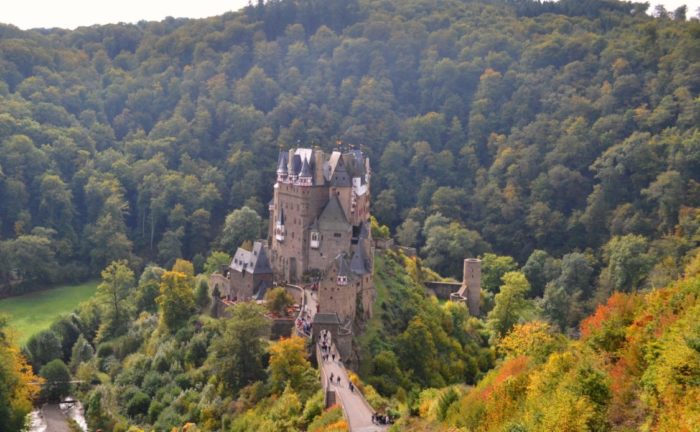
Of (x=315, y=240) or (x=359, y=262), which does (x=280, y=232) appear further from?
(x=359, y=262)

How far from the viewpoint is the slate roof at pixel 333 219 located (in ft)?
197

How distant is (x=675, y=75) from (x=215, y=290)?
7806 cm

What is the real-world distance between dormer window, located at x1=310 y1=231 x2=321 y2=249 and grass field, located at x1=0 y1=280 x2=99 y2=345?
31365mm

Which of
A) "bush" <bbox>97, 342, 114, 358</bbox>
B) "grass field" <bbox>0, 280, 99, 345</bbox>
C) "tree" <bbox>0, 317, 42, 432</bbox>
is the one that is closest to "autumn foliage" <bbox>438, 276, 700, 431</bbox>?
"tree" <bbox>0, 317, 42, 432</bbox>

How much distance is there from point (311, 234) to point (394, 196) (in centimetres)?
5053

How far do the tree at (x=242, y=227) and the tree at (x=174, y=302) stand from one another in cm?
2296

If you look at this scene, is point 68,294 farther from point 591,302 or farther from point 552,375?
point 552,375

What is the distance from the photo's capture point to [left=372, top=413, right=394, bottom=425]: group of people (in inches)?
1512

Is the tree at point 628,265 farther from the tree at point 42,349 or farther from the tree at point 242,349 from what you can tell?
the tree at point 42,349

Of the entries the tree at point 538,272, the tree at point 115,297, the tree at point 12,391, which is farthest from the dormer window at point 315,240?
the tree at point 538,272

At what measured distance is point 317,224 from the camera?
198ft

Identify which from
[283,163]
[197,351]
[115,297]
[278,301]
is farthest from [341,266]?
[115,297]

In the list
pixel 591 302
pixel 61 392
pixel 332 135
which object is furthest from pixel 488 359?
pixel 332 135

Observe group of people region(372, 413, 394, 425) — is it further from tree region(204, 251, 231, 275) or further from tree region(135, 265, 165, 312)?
tree region(135, 265, 165, 312)
